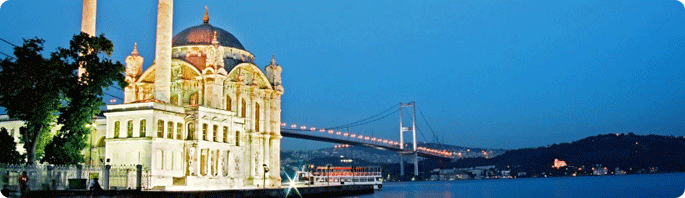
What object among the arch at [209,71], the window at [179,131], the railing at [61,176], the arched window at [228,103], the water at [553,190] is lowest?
the water at [553,190]

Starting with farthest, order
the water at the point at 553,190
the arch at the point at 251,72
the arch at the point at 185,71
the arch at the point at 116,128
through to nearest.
Answer: the water at the point at 553,190 → the arch at the point at 251,72 → the arch at the point at 185,71 → the arch at the point at 116,128

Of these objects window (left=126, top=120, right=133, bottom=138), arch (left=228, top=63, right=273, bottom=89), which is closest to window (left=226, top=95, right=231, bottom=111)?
arch (left=228, top=63, right=273, bottom=89)

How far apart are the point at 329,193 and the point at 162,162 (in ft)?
53.0

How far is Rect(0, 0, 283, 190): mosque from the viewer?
121 feet

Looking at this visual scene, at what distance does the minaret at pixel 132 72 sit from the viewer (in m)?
47.0

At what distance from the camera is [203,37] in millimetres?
48406

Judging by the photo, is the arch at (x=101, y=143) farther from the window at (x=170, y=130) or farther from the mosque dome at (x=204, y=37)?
the mosque dome at (x=204, y=37)

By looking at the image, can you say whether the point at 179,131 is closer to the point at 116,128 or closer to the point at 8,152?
the point at 116,128

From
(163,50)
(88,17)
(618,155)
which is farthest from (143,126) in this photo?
(618,155)

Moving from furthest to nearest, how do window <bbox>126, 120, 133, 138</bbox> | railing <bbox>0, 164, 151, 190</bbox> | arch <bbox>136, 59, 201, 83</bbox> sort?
1. arch <bbox>136, 59, 201, 83</bbox>
2. window <bbox>126, 120, 133, 138</bbox>
3. railing <bbox>0, 164, 151, 190</bbox>

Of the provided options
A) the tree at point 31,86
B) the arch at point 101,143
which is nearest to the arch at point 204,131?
the arch at point 101,143

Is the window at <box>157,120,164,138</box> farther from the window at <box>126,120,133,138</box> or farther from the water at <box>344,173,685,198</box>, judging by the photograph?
the water at <box>344,173,685,198</box>

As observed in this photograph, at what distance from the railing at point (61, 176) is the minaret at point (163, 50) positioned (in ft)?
23.1

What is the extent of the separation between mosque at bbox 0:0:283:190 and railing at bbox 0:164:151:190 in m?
1.51
